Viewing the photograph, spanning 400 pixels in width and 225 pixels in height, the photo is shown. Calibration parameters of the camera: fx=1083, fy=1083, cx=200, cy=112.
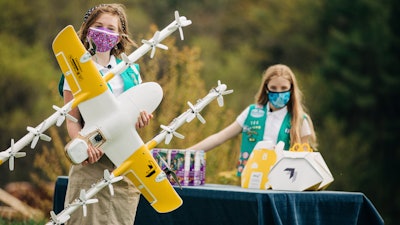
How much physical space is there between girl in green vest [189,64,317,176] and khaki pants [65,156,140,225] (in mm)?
1988

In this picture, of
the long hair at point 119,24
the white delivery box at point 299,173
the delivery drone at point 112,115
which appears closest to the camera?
the delivery drone at point 112,115

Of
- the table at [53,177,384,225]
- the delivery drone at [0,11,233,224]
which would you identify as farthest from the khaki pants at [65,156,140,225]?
the table at [53,177,384,225]

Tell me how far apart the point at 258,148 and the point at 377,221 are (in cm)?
93

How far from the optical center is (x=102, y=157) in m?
5.53

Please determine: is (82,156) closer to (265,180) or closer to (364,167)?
(265,180)

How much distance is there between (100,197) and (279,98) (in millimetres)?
2191

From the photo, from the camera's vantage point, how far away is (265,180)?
6.59 m

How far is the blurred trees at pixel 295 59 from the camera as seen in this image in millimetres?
20484

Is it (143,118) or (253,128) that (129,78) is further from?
(253,128)

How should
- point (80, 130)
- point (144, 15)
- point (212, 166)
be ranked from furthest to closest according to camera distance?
1. point (144, 15)
2. point (212, 166)
3. point (80, 130)

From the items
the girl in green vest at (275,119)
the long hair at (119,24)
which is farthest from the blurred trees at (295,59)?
the long hair at (119,24)

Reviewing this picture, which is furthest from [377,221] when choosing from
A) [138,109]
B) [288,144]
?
[138,109]

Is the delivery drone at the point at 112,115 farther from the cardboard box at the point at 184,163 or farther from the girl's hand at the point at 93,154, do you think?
the cardboard box at the point at 184,163

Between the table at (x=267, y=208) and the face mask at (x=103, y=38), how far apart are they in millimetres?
1181
